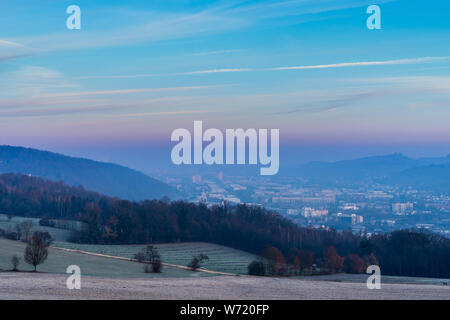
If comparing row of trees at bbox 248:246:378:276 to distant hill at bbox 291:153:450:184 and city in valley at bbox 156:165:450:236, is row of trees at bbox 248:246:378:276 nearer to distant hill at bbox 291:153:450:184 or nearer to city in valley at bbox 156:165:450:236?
city in valley at bbox 156:165:450:236

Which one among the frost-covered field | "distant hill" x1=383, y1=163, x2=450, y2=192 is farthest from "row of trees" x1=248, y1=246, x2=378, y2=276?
"distant hill" x1=383, y1=163, x2=450, y2=192

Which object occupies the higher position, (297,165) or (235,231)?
(297,165)

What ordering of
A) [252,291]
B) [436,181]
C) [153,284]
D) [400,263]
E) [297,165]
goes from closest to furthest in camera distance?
[252,291] → [153,284] → [400,263] → [297,165] → [436,181]

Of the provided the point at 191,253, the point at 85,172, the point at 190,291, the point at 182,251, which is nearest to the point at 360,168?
the point at 182,251

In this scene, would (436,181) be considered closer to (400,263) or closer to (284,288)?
(400,263)

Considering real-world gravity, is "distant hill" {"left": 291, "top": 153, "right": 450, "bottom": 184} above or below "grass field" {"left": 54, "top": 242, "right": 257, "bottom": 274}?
above
